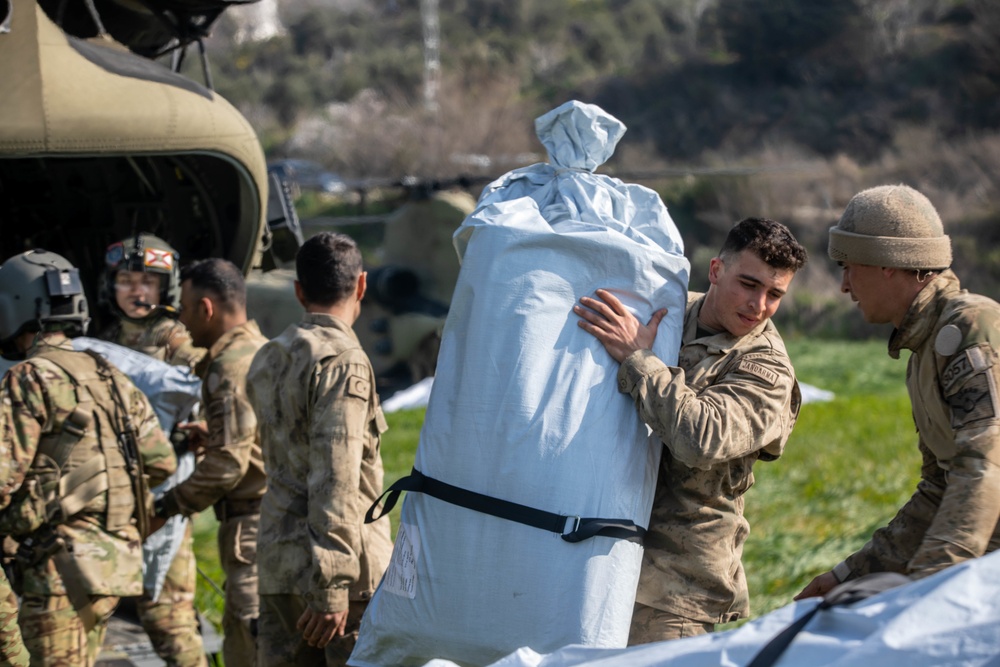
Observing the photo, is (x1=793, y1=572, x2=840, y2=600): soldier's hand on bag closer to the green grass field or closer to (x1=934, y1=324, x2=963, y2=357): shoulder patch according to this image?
(x1=934, y1=324, x2=963, y2=357): shoulder patch

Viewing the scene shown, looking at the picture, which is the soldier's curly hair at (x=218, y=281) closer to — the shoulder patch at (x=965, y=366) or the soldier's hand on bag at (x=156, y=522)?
the soldier's hand on bag at (x=156, y=522)

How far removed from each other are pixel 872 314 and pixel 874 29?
161 feet

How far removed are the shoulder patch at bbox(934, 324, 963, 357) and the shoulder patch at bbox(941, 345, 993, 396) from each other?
0.08 feet

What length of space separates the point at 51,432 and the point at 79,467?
6.4 inches

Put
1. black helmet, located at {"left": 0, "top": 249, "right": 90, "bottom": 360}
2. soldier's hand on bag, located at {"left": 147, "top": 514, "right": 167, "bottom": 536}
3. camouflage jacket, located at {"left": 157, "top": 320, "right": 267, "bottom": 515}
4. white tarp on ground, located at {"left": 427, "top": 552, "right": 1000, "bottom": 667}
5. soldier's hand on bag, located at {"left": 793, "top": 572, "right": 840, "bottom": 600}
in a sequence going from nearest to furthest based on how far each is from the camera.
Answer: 1. white tarp on ground, located at {"left": 427, "top": 552, "right": 1000, "bottom": 667}
2. soldier's hand on bag, located at {"left": 793, "top": 572, "right": 840, "bottom": 600}
3. black helmet, located at {"left": 0, "top": 249, "right": 90, "bottom": 360}
4. camouflage jacket, located at {"left": 157, "top": 320, "right": 267, "bottom": 515}
5. soldier's hand on bag, located at {"left": 147, "top": 514, "right": 167, "bottom": 536}

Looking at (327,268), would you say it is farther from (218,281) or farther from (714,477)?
(714,477)

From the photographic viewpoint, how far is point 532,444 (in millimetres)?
3182

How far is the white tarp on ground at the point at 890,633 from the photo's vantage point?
2.24 meters

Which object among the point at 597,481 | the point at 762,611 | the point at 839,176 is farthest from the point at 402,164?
the point at 597,481

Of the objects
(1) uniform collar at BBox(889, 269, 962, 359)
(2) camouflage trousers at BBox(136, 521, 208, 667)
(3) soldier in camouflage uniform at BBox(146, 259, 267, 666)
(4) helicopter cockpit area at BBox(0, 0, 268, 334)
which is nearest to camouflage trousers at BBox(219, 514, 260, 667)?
(3) soldier in camouflage uniform at BBox(146, 259, 267, 666)

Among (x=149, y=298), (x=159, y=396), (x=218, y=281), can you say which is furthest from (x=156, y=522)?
(x=149, y=298)

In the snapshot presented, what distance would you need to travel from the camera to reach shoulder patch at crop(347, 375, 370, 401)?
4062 millimetres

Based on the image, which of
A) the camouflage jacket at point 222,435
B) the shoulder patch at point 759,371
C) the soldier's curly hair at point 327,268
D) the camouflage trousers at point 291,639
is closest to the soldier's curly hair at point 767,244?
the shoulder patch at point 759,371

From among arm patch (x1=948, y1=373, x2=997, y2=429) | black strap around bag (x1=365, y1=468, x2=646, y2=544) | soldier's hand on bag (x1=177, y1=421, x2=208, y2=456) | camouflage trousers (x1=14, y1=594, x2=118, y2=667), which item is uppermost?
arm patch (x1=948, y1=373, x2=997, y2=429)
